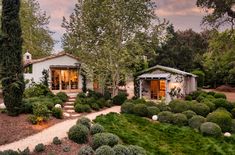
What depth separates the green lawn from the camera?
56.2ft

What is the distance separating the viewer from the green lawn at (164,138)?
1714cm

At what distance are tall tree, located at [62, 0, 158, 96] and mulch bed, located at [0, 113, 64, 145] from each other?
12.9 meters

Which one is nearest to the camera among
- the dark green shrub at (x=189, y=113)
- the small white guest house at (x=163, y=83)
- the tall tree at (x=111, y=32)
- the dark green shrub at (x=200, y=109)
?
the dark green shrub at (x=189, y=113)

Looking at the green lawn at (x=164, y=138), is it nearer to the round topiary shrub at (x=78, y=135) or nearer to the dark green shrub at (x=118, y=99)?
the round topiary shrub at (x=78, y=135)

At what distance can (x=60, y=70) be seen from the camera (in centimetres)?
3653

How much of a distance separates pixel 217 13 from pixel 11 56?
18650 mm

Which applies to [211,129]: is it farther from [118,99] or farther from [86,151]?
[118,99]

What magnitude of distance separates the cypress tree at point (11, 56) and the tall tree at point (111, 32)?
490 inches

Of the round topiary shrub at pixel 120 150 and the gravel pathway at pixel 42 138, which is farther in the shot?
the gravel pathway at pixel 42 138

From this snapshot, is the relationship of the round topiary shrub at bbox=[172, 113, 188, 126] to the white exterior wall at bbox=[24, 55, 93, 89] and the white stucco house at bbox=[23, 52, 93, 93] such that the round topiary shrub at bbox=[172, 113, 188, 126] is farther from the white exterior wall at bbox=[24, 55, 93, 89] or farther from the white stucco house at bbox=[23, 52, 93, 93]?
the white exterior wall at bbox=[24, 55, 93, 89]

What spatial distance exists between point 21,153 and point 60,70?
23309 mm

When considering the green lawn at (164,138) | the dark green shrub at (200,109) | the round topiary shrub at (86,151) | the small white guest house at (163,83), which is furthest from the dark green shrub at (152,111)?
the round topiary shrub at (86,151)

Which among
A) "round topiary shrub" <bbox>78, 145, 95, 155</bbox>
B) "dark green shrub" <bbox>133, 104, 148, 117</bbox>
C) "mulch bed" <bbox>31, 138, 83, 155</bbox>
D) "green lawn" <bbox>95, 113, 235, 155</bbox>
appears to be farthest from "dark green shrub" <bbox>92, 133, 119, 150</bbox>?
"dark green shrub" <bbox>133, 104, 148, 117</bbox>

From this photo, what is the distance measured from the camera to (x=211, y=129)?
20.0m
